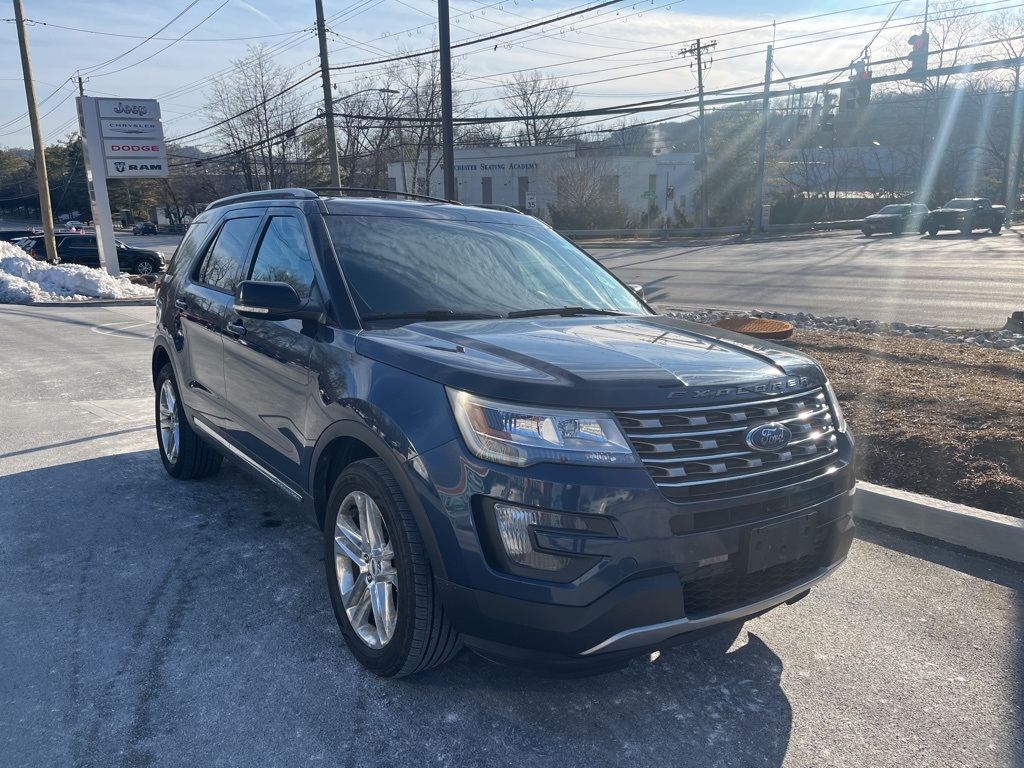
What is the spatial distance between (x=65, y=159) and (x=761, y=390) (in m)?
113

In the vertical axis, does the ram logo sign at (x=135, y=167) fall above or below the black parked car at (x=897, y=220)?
above

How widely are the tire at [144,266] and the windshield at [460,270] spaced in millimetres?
31475

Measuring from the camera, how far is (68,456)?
Answer: 5.96 m

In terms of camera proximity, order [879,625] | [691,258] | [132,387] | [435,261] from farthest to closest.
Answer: [691,258]
[132,387]
[435,261]
[879,625]

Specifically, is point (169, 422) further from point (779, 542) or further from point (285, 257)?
point (779, 542)

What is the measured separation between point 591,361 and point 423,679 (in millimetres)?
1407

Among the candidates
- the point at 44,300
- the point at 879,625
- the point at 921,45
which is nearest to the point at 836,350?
the point at 879,625

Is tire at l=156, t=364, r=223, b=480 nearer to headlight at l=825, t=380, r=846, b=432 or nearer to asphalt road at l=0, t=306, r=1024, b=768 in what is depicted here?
asphalt road at l=0, t=306, r=1024, b=768

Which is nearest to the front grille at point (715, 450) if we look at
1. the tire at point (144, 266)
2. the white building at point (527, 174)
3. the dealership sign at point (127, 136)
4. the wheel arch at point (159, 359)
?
the wheel arch at point (159, 359)

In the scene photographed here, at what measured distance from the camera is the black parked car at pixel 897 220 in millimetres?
40469

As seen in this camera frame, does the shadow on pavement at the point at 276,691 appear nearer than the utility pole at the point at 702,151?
Yes

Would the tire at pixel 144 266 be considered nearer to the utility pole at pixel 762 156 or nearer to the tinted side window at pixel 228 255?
the utility pole at pixel 762 156

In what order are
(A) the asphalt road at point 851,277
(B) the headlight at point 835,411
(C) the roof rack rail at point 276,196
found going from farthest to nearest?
1. (A) the asphalt road at point 851,277
2. (C) the roof rack rail at point 276,196
3. (B) the headlight at point 835,411

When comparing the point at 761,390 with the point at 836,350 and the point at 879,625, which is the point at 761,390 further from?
the point at 836,350
